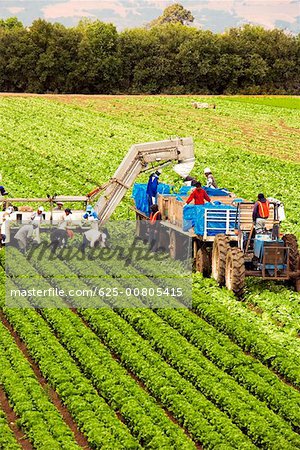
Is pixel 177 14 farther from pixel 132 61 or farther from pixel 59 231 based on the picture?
pixel 59 231

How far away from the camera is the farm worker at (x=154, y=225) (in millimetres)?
28422

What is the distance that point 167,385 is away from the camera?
716 inches

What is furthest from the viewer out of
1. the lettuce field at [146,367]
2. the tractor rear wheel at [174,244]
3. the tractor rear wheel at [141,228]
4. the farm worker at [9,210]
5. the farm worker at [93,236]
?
the tractor rear wheel at [141,228]

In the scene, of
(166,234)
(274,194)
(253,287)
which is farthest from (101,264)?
(274,194)

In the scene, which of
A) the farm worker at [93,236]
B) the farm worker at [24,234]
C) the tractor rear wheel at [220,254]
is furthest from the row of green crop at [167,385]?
the farm worker at [24,234]

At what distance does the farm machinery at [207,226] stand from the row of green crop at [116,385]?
4.19 m

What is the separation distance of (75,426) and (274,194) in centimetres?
2384

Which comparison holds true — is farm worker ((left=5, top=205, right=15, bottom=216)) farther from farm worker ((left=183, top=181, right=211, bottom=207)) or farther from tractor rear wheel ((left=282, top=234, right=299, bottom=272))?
tractor rear wheel ((left=282, top=234, right=299, bottom=272))

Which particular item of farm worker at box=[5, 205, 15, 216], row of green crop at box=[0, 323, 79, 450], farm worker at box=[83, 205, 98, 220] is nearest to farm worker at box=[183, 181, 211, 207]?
farm worker at box=[83, 205, 98, 220]

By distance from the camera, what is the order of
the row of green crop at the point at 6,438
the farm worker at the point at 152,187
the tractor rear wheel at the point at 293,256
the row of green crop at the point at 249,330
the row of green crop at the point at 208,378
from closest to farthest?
the row of green crop at the point at 6,438 < the row of green crop at the point at 208,378 < the row of green crop at the point at 249,330 < the tractor rear wheel at the point at 293,256 < the farm worker at the point at 152,187

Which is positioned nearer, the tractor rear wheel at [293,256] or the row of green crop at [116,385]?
the row of green crop at [116,385]

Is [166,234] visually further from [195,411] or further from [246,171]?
[246,171]

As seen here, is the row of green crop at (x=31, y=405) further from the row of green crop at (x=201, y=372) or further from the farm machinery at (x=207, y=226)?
the farm machinery at (x=207, y=226)

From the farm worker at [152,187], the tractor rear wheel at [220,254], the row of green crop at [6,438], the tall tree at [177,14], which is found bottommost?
the row of green crop at [6,438]
